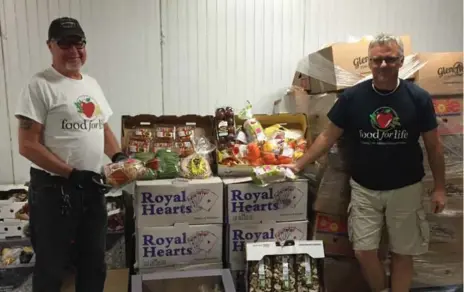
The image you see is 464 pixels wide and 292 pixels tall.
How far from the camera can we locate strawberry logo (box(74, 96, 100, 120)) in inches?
73.4

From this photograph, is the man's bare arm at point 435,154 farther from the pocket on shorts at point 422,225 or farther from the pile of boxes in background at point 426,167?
the pile of boxes in background at point 426,167

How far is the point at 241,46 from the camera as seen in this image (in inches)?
124

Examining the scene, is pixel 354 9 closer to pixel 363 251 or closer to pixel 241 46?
pixel 241 46

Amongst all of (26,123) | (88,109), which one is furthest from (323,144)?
(26,123)

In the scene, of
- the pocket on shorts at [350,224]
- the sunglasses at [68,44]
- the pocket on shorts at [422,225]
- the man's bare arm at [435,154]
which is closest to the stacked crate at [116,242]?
the sunglasses at [68,44]

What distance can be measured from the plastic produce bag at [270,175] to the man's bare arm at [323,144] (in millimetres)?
78

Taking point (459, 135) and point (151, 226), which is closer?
point (151, 226)

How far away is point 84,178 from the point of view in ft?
5.99

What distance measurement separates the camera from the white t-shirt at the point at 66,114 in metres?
1.78

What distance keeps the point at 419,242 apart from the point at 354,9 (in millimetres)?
1822

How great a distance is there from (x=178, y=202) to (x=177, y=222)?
0.36ft

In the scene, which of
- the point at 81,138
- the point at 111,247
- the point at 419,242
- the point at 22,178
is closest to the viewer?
the point at 81,138

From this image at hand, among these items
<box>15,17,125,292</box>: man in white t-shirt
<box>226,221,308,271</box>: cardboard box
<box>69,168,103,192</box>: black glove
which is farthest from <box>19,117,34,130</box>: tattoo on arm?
<box>226,221,308,271</box>: cardboard box

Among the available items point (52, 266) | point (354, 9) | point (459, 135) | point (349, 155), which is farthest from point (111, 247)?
point (354, 9)
